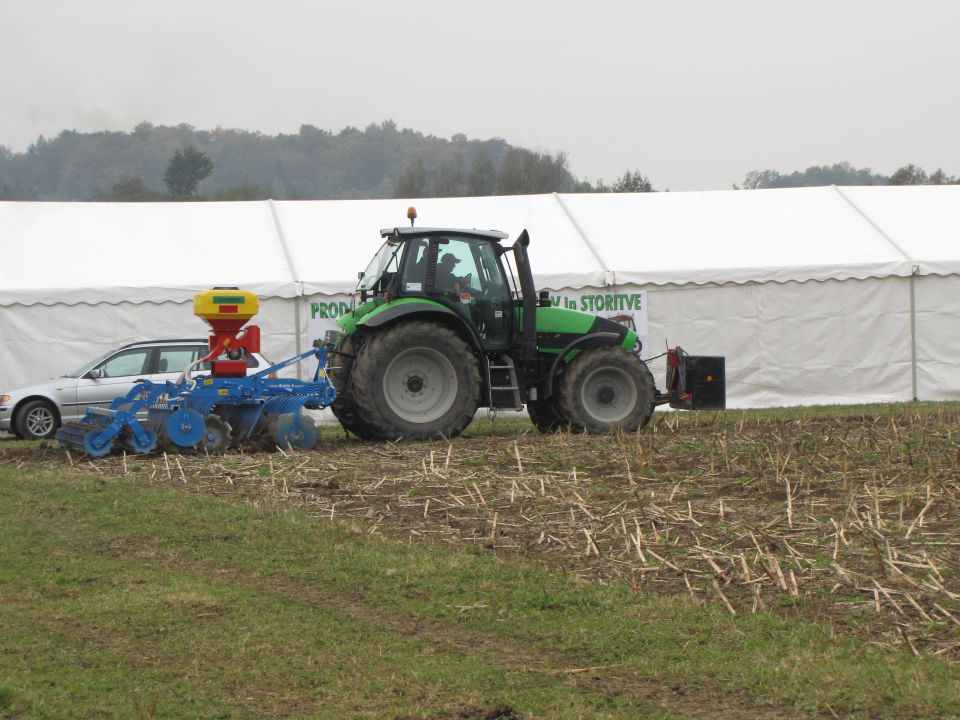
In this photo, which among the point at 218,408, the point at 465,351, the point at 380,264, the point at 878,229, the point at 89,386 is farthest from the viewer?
the point at 878,229

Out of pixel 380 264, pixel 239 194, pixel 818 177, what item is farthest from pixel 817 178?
pixel 380 264

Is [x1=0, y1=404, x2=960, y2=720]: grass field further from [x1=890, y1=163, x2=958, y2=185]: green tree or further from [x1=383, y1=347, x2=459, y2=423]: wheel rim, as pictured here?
[x1=890, y1=163, x2=958, y2=185]: green tree

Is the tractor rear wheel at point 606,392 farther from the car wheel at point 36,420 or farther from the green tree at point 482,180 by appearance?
the green tree at point 482,180

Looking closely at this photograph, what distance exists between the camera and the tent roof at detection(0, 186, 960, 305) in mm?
17156

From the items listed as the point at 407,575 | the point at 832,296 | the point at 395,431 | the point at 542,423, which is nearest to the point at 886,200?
the point at 832,296

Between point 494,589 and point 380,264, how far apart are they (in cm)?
758

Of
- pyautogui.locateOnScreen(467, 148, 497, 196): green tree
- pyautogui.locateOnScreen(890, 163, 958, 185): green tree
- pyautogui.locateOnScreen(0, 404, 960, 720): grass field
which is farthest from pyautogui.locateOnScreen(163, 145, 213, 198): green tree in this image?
pyautogui.locateOnScreen(0, 404, 960, 720): grass field

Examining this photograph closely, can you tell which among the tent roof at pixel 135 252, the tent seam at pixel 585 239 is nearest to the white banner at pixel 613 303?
the tent seam at pixel 585 239

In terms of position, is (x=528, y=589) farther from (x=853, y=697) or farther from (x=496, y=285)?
(x=496, y=285)

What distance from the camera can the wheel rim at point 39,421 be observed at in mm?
15383

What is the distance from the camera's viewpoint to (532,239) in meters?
18.7

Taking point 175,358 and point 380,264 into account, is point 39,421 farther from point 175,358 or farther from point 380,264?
point 380,264

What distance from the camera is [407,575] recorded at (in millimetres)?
6242

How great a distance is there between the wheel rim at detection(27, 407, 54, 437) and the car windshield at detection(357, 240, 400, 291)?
4.99 meters
